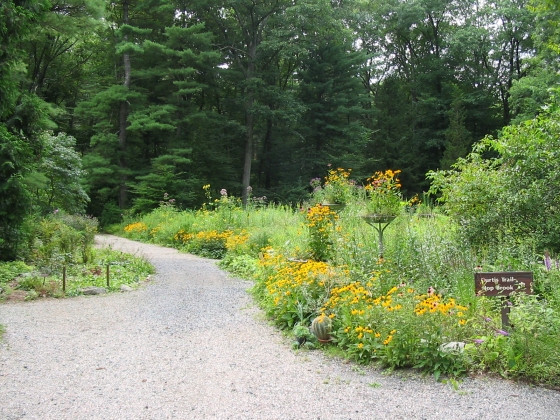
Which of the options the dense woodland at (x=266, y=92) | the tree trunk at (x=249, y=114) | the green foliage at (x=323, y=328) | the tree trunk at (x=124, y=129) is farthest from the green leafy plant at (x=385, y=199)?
the tree trunk at (x=124, y=129)

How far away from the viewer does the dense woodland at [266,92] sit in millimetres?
20906

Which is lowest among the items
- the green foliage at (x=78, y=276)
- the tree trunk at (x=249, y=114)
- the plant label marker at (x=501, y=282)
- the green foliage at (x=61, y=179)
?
the green foliage at (x=78, y=276)

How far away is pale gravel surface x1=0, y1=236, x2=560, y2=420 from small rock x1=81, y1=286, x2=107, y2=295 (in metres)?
1.14

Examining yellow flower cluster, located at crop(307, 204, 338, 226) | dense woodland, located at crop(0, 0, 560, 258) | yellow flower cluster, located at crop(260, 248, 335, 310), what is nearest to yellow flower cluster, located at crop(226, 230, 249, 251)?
yellow flower cluster, located at crop(307, 204, 338, 226)

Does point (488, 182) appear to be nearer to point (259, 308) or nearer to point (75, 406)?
point (259, 308)

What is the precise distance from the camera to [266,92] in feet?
71.2

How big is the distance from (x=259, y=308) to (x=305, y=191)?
16855 mm

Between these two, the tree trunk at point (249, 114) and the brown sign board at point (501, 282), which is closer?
the brown sign board at point (501, 282)

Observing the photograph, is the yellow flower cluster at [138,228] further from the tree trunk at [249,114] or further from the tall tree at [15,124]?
the tall tree at [15,124]

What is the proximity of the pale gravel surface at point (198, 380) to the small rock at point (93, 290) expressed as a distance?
44.8 inches

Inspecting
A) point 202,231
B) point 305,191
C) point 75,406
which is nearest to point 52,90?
point 305,191

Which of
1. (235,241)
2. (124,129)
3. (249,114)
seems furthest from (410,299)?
(124,129)

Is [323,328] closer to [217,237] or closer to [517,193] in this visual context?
[517,193]

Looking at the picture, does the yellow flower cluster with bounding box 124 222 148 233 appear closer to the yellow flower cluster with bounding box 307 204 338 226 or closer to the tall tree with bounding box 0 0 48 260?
the tall tree with bounding box 0 0 48 260
